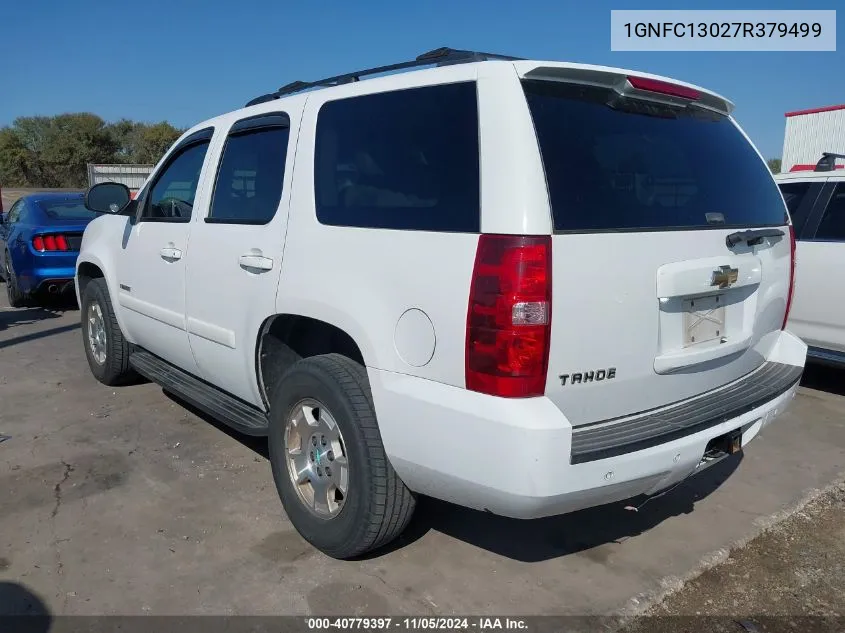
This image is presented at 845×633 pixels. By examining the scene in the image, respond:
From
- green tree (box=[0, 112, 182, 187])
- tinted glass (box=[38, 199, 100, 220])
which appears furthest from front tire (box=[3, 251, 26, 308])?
green tree (box=[0, 112, 182, 187])

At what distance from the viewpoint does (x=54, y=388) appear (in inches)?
219

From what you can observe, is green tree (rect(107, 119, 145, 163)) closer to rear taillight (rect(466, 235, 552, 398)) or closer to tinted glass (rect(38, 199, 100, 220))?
tinted glass (rect(38, 199, 100, 220))

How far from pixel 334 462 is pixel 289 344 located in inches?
27.3

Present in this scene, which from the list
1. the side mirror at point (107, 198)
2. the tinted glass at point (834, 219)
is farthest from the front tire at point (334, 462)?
the tinted glass at point (834, 219)

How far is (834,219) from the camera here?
5.41 m

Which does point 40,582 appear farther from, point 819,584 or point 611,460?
point 819,584

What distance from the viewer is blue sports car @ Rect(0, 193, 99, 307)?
813 cm

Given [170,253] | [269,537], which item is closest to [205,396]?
[170,253]

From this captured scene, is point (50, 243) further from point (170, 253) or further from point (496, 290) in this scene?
point (496, 290)

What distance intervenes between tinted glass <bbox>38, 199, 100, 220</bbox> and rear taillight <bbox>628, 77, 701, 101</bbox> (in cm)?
790

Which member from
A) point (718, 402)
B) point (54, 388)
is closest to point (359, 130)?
point (718, 402)

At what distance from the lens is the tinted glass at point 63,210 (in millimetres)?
8641

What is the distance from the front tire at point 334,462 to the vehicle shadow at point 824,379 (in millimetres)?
4500

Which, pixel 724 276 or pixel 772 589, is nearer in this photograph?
pixel 724 276
